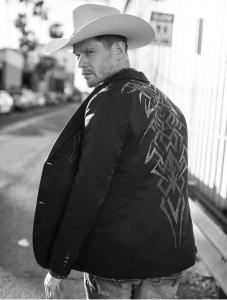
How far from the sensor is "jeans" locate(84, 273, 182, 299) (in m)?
1.96

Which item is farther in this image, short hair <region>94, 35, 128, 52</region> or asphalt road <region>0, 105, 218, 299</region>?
asphalt road <region>0, 105, 218, 299</region>

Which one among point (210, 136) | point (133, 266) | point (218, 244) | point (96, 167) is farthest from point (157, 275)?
point (210, 136)

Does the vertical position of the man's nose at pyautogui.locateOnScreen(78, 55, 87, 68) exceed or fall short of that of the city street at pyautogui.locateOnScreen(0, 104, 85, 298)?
it exceeds it

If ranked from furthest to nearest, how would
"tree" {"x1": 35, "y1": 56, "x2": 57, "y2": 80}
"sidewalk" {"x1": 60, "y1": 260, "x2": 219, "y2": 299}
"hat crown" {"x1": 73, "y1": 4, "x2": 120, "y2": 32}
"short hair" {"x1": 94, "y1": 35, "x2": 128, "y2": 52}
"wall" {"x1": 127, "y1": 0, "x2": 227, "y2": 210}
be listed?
"tree" {"x1": 35, "y1": 56, "x2": 57, "y2": 80} → "wall" {"x1": 127, "y1": 0, "x2": 227, "y2": 210} → "sidewalk" {"x1": 60, "y1": 260, "x2": 219, "y2": 299} → "hat crown" {"x1": 73, "y1": 4, "x2": 120, "y2": 32} → "short hair" {"x1": 94, "y1": 35, "x2": 128, "y2": 52}

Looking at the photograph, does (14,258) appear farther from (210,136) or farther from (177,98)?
(177,98)

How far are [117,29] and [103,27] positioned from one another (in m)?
0.08

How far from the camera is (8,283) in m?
4.12

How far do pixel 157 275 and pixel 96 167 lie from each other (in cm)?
52

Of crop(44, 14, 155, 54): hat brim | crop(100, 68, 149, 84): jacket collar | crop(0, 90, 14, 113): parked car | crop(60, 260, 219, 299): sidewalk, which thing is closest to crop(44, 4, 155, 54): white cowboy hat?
crop(44, 14, 155, 54): hat brim

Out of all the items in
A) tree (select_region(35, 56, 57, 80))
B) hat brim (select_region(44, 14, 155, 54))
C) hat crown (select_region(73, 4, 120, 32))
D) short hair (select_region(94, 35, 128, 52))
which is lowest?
tree (select_region(35, 56, 57, 80))

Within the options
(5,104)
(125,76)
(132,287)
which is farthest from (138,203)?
(5,104)

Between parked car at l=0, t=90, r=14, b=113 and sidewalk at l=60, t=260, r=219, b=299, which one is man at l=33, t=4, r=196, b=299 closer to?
sidewalk at l=60, t=260, r=219, b=299

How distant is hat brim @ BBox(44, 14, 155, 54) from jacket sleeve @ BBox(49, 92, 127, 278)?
317 millimetres

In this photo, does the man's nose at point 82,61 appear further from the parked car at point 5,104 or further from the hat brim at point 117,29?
the parked car at point 5,104
